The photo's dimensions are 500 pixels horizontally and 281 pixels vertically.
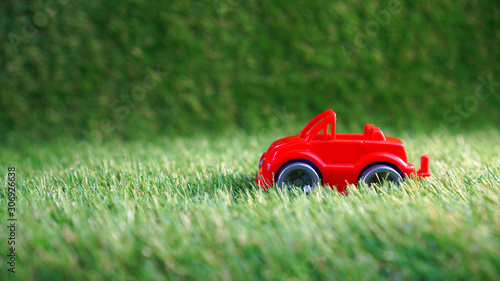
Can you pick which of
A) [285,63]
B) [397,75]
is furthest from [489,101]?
[285,63]

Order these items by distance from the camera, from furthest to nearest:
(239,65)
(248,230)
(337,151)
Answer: (239,65) < (337,151) < (248,230)

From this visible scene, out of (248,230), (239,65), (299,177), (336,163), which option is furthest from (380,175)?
(239,65)

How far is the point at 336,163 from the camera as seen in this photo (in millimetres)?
1521

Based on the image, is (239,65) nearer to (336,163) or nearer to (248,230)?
(336,163)

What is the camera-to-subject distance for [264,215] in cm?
124

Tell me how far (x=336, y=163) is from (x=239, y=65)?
1928 millimetres

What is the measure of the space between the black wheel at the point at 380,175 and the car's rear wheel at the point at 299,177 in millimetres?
185

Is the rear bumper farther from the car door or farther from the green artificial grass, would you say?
the car door

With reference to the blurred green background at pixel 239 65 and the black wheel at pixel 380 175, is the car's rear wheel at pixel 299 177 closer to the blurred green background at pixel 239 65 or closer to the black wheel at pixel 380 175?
the black wheel at pixel 380 175

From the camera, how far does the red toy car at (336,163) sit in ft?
4.90

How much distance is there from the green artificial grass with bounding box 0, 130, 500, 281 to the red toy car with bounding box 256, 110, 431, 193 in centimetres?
7

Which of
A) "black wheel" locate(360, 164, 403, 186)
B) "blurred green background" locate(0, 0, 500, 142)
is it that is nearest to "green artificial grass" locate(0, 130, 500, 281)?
"black wheel" locate(360, 164, 403, 186)

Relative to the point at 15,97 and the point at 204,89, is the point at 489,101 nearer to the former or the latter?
the point at 204,89

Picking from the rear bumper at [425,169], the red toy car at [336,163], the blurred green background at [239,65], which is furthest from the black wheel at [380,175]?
the blurred green background at [239,65]
